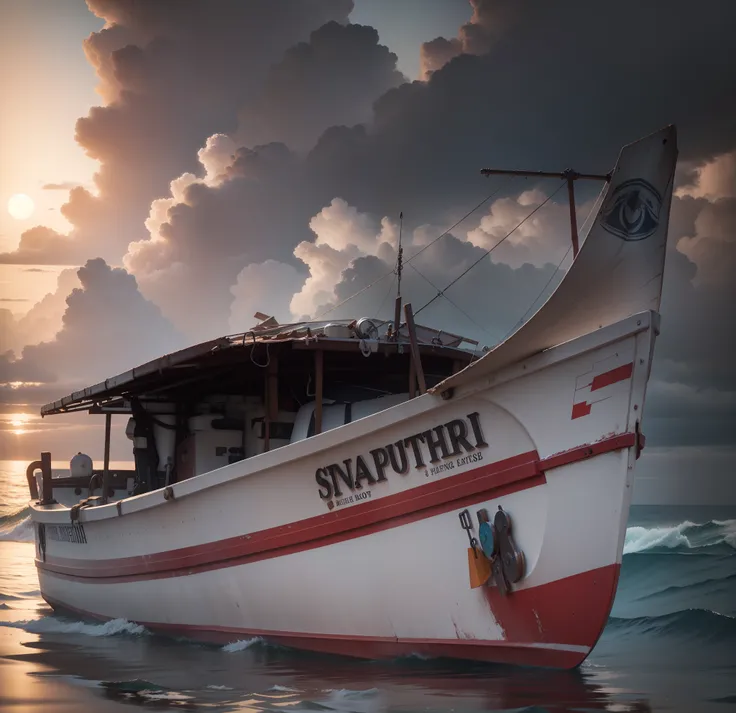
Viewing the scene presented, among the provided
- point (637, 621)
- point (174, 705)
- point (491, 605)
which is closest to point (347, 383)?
point (491, 605)

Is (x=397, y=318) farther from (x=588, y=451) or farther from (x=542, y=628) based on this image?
(x=542, y=628)

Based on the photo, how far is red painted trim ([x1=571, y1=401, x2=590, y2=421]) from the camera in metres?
7.19

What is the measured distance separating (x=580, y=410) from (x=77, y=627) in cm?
827

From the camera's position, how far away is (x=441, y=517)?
7.80 m

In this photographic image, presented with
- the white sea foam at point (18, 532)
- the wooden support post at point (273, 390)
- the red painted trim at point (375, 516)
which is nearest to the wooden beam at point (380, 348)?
the wooden support post at point (273, 390)

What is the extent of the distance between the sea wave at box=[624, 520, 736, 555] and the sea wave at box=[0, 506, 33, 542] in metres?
22.1

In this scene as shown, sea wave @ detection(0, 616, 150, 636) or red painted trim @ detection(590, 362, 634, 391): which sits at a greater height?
red painted trim @ detection(590, 362, 634, 391)

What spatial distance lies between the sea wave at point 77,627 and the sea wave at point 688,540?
15.4 meters

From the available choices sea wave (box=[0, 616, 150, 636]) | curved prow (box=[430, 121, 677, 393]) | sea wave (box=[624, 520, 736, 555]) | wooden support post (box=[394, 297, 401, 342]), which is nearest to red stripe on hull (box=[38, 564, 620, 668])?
curved prow (box=[430, 121, 677, 393])

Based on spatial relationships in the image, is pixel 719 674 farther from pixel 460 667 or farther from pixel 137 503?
pixel 137 503

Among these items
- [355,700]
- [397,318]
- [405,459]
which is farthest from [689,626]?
[355,700]

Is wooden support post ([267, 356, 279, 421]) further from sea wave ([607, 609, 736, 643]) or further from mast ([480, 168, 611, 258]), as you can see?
sea wave ([607, 609, 736, 643])

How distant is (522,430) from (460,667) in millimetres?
2121

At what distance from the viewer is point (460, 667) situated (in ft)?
25.3
